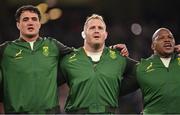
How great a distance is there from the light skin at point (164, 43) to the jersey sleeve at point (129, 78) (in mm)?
317

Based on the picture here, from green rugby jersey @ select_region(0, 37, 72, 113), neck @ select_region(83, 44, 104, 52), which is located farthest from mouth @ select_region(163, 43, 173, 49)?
green rugby jersey @ select_region(0, 37, 72, 113)

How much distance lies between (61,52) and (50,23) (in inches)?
229

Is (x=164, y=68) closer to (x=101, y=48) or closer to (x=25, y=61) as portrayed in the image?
(x=101, y=48)

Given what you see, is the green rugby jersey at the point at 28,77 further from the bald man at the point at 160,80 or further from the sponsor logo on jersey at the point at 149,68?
the sponsor logo on jersey at the point at 149,68

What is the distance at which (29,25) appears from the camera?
6375 millimetres

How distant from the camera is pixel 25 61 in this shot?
6.28m

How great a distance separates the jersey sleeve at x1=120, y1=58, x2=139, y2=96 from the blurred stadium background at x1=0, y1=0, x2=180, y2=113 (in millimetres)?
4841

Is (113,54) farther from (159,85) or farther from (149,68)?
(159,85)

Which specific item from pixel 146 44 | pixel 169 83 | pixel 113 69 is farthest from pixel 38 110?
pixel 146 44

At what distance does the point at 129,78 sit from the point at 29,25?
1301 millimetres

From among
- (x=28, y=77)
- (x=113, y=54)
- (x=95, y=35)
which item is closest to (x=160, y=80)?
(x=113, y=54)

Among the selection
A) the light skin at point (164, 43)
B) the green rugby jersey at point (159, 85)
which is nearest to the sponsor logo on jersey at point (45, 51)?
the green rugby jersey at point (159, 85)

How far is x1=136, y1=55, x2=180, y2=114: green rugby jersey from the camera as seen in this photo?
252 inches

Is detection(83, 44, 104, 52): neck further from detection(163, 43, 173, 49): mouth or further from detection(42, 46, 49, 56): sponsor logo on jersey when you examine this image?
detection(163, 43, 173, 49): mouth
